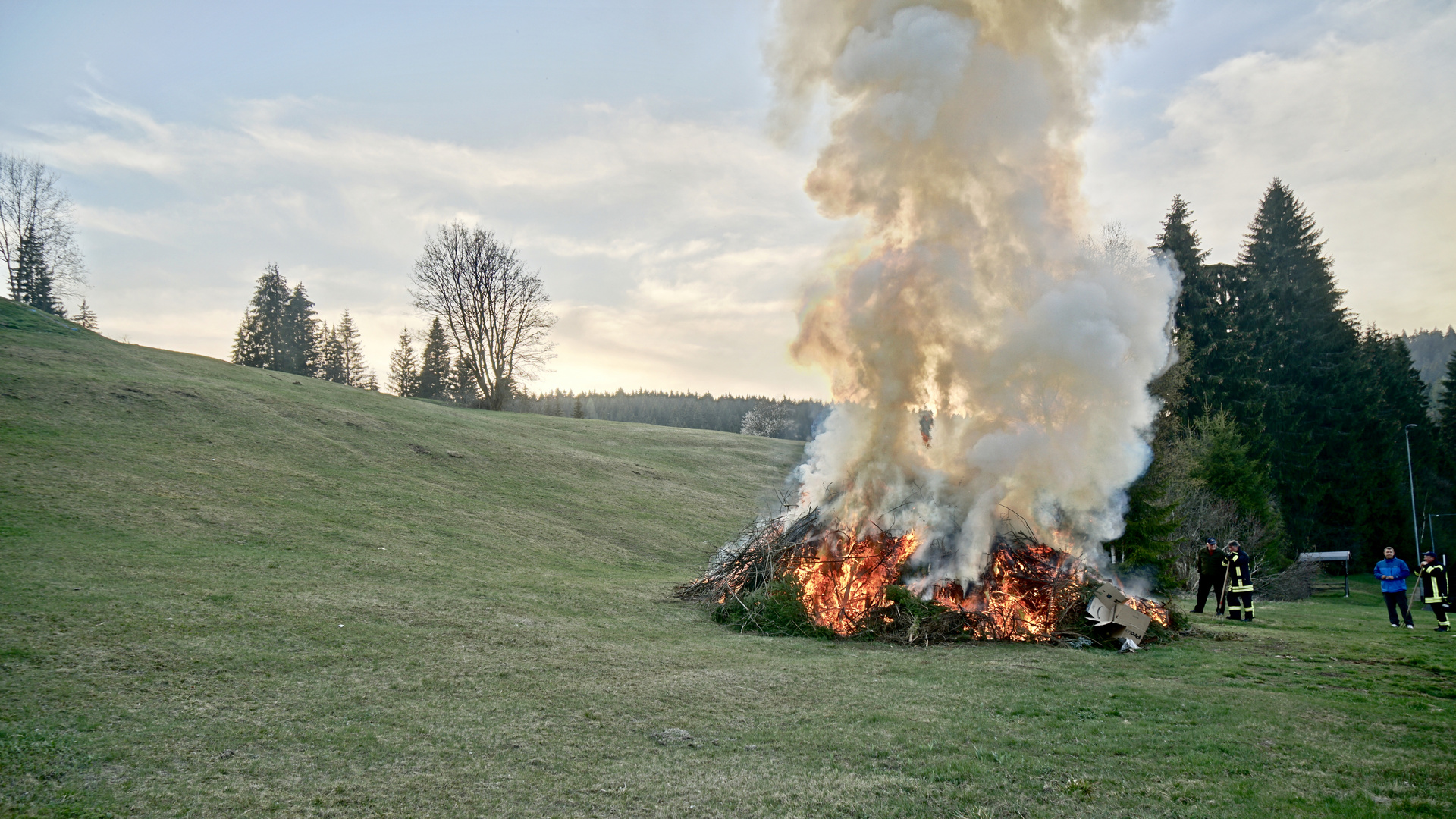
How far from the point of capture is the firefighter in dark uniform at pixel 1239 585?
14820 mm

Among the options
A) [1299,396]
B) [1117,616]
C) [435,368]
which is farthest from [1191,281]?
[435,368]

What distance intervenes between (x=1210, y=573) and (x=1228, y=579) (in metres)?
0.70

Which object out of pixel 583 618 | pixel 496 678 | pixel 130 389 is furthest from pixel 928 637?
pixel 130 389

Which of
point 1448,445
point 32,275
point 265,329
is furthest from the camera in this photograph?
point 265,329

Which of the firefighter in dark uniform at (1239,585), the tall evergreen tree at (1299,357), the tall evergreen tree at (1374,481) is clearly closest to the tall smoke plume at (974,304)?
the firefighter in dark uniform at (1239,585)

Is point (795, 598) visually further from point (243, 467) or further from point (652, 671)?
point (243, 467)

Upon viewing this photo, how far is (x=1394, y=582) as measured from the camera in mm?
14242

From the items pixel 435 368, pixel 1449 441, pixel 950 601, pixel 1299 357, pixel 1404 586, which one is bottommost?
pixel 950 601

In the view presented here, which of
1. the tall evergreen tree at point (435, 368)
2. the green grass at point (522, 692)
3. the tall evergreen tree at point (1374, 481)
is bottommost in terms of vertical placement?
the green grass at point (522, 692)

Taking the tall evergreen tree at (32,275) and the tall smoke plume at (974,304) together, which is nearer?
the tall smoke plume at (974,304)

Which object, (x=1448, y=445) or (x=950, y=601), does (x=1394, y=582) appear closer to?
(x=950, y=601)

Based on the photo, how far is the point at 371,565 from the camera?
1350 centimetres

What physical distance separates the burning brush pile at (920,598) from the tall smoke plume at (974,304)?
1.40 ft

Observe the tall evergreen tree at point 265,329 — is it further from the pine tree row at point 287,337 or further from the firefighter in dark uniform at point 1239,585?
the firefighter in dark uniform at point 1239,585
